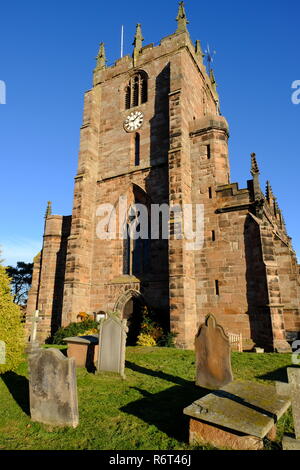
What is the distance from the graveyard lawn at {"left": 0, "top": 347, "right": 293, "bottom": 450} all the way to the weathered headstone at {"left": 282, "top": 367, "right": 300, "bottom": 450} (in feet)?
2.06

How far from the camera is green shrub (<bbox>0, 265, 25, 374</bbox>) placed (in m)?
8.00

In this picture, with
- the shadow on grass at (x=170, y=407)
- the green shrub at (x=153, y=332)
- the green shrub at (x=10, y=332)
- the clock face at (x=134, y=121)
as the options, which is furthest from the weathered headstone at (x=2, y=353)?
the clock face at (x=134, y=121)

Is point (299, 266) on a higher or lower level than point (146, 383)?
higher

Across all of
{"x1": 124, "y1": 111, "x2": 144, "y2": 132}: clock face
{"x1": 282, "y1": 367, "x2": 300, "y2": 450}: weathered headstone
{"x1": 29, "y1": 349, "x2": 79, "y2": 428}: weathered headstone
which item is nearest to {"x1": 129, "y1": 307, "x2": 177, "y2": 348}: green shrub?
{"x1": 29, "y1": 349, "x2": 79, "y2": 428}: weathered headstone

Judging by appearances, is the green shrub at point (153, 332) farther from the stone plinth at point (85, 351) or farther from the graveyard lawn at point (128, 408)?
the stone plinth at point (85, 351)

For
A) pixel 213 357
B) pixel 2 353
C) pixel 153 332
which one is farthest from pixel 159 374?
pixel 153 332

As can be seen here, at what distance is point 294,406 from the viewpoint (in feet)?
11.0

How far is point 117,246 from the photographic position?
17219 mm

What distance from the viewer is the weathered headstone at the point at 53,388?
471 cm

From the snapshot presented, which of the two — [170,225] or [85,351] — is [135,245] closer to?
[170,225]

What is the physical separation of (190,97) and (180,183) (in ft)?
23.7

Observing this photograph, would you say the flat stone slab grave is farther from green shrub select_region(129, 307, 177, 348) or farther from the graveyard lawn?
green shrub select_region(129, 307, 177, 348)
